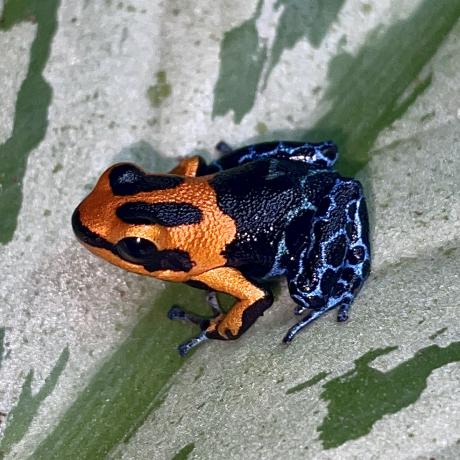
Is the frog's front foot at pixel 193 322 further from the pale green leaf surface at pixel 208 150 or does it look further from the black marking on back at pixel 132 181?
the black marking on back at pixel 132 181

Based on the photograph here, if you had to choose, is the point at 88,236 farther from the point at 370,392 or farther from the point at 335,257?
the point at 370,392

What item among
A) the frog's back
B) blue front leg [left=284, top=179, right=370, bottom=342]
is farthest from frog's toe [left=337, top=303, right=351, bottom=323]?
the frog's back

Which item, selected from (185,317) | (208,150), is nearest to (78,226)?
(185,317)

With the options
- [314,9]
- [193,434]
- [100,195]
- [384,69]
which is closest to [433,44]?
[384,69]

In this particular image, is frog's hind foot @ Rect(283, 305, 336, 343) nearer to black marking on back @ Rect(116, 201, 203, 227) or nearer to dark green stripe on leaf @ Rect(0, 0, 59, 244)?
black marking on back @ Rect(116, 201, 203, 227)

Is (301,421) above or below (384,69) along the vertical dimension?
below

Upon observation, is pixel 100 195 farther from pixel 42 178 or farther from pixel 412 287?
pixel 412 287
